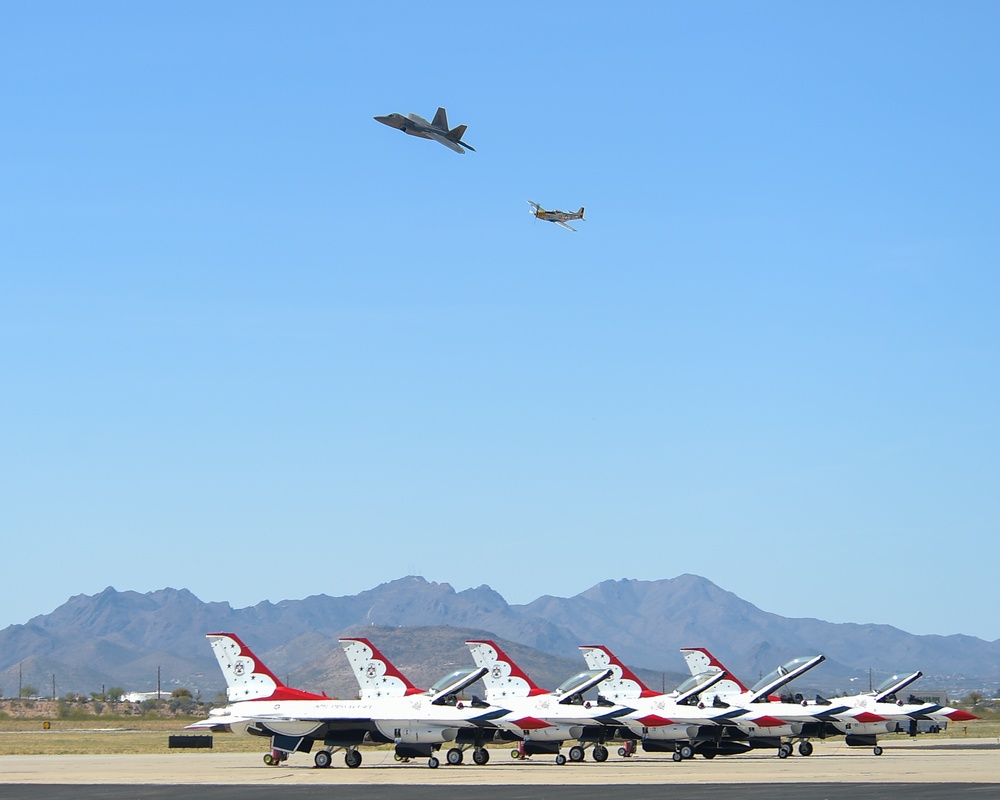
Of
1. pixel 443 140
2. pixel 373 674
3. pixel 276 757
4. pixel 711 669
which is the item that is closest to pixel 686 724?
pixel 711 669

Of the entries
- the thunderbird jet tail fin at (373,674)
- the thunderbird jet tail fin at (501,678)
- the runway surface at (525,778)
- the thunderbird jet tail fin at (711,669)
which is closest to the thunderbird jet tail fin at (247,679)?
the thunderbird jet tail fin at (373,674)

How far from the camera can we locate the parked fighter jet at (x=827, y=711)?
5356 centimetres

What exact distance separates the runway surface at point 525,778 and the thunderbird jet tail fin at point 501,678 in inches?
103

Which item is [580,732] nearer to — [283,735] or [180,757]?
[283,735]

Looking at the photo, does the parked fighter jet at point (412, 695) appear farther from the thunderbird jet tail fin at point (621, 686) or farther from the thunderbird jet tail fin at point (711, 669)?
the thunderbird jet tail fin at point (711, 669)

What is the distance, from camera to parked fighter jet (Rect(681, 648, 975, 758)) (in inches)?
2109

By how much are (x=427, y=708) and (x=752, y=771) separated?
458 inches

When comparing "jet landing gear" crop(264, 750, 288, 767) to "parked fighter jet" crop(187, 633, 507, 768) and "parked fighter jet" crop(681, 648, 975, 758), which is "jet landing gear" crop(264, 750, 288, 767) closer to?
"parked fighter jet" crop(187, 633, 507, 768)

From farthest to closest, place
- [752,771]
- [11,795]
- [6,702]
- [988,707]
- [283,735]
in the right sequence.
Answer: [6,702], [988,707], [283,735], [752,771], [11,795]

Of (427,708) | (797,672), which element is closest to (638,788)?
(427,708)

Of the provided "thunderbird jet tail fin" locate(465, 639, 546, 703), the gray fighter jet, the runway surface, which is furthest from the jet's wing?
the runway surface

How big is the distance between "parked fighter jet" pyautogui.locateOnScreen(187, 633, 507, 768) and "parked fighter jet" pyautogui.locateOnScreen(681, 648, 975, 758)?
1131 centimetres

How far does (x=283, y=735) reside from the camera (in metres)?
48.6

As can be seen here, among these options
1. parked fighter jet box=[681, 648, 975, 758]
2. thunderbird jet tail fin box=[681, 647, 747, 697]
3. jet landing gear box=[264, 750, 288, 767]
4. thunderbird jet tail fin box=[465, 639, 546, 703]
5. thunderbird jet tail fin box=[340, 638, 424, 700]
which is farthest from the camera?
thunderbird jet tail fin box=[681, 647, 747, 697]
